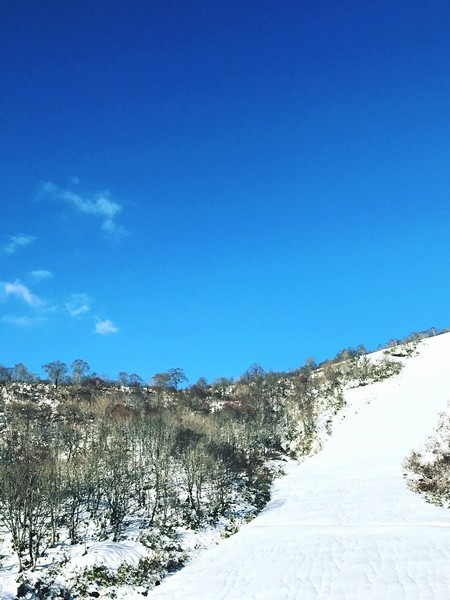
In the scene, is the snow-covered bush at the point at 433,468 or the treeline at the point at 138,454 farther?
the snow-covered bush at the point at 433,468

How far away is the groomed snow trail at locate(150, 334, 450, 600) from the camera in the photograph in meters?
19.2

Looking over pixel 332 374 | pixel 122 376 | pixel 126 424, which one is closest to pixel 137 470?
pixel 126 424

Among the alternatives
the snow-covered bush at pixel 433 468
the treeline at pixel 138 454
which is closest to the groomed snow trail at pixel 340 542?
the snow-covered bush at pixel 433 468

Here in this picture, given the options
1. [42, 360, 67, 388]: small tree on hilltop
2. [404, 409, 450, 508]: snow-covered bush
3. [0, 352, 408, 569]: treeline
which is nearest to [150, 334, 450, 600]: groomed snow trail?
[404, 409, 450, 508]: snow-covered bush

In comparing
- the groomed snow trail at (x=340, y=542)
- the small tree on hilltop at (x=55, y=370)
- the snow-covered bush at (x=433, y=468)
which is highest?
the small tree on hilltop at (x=55, y=370)

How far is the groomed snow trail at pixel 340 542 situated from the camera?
19.2 meters

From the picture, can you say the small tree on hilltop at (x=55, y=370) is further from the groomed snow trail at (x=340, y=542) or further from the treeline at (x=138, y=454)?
the groomed snow trail at (x=340, y=542)

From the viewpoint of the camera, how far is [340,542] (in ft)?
87.8

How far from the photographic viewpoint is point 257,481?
52.4m

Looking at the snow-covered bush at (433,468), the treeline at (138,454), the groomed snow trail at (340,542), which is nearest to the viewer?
the groomed snow trail at (340,542)

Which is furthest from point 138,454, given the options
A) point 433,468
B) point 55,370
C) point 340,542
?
point 55,370

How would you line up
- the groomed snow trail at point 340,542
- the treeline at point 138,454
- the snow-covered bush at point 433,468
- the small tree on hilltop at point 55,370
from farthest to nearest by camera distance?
the small tree on hilltop at point 55,370 < the snow-covered bush at point 433,468 < the treeline at point 138,454 < the groomed snow trail at point 340,542

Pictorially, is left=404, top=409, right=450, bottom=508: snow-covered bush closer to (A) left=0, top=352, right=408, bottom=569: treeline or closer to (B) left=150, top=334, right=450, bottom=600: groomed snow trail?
(B) left=150, top=334, right=450, bottom=600: groomed snow trail

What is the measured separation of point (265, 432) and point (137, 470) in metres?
31.9
